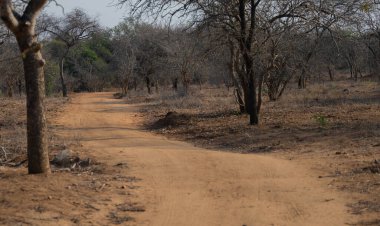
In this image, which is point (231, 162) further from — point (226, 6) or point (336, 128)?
point (226, 6)

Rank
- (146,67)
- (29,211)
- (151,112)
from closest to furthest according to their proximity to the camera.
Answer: (29,211)
(151,112)
(146,67)

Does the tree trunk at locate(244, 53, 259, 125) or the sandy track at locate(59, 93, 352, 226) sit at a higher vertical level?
the tree trunk at locate(244, 53, 259, 125)

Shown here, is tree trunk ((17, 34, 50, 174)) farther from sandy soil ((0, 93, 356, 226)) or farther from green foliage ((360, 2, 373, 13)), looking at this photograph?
green foliage ((360, 2, 373, 13))

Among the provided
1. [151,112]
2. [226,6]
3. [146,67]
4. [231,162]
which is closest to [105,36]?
[146,67]

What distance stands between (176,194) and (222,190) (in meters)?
0.66

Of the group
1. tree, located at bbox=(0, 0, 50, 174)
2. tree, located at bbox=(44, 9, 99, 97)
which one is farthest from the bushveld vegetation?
tree, located at bbox=(44, 9, 99, 97)

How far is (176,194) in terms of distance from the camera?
6.74 m

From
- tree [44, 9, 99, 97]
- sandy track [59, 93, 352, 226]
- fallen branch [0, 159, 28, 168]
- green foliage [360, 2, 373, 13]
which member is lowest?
sandy track [59, 93, 352, 226]

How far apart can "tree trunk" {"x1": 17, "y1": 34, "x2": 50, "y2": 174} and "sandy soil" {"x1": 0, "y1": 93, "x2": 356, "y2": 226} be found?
31 cm

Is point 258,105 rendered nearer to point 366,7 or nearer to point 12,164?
point 366,7

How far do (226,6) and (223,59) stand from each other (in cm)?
589

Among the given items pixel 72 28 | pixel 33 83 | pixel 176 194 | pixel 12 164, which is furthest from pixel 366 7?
pixel 72 28

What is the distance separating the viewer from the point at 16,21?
21.2 feet

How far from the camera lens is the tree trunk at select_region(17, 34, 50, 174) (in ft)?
21.7
